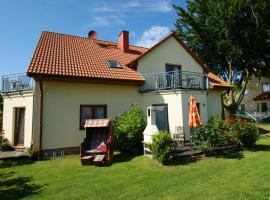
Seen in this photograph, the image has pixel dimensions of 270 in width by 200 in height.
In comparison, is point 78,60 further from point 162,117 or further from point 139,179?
point 139,179

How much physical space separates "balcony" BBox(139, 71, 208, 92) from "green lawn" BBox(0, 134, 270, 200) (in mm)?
5287

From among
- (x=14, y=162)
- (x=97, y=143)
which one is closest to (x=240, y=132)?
(x=97, y=143)

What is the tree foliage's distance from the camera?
73.3 feet


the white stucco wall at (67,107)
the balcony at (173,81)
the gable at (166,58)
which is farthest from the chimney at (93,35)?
the white stucco wall at (67,107)

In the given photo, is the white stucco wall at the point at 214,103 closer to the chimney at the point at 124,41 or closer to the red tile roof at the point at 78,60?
the red tile roof at the point at 78,60

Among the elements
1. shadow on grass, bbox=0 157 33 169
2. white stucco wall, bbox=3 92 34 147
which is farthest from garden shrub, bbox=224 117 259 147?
white stucco wall, bbox=3 92 34 147

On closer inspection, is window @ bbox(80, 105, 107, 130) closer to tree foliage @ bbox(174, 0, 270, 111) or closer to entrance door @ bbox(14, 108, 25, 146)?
entrance door @ bbox(14, 108, 25, 146)

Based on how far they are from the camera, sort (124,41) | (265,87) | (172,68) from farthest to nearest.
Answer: (265,87)
(124,41)
(172,68)

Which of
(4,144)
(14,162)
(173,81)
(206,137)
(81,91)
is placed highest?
(173,81)

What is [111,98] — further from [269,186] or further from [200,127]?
[269,186]

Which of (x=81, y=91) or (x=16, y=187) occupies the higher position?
(x=81, y=91)

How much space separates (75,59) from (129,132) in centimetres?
630

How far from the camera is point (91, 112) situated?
42.7 ft

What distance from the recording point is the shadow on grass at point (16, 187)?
21.0 feet
